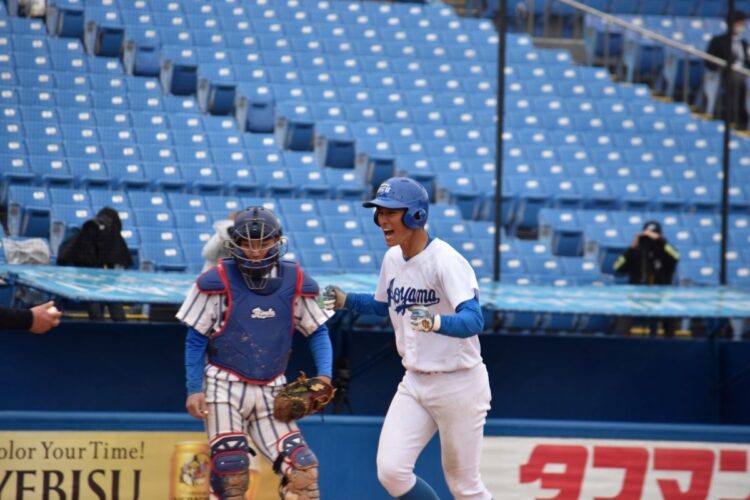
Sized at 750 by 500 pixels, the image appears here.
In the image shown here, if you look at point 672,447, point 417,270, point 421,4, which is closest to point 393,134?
point 421,4

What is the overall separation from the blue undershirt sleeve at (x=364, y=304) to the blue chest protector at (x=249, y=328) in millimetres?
331

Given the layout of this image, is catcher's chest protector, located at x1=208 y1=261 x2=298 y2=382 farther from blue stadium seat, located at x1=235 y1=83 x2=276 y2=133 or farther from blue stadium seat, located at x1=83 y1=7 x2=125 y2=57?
blue stadium seat, located at x1=235 y1=83 x2=276 y2=133

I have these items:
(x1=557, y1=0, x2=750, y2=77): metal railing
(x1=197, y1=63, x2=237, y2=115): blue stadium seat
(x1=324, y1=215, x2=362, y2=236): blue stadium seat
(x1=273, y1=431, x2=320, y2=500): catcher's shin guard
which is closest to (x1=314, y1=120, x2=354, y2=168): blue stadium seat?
(x1=197, y1=63, x2=237, y2=115): blue stadium seat

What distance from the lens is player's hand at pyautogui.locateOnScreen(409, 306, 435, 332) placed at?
6.48 metres

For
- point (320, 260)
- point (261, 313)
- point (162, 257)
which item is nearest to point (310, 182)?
point (320, 260)

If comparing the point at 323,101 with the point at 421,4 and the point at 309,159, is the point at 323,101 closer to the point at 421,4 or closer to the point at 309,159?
the point at 309,159

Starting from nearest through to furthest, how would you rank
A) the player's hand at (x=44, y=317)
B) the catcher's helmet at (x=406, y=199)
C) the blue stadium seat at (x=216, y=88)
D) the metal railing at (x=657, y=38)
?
1. the player's hand at (x=44, y=317)
2. the catcher's helmet at (x=406, y=199)
3. the blue stadium seat at (x=216, y=88)
4. the metal railing at (x=657, y=38)

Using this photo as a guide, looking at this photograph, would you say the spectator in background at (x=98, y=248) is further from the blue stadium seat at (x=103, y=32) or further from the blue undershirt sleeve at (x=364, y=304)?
the blue undershirt sleeve at (x=364, y=304)

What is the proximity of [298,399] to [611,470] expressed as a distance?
2609mm

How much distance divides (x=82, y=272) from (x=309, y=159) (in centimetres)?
404

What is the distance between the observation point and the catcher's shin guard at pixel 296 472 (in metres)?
7.03

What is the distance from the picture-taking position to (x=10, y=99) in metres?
10.9

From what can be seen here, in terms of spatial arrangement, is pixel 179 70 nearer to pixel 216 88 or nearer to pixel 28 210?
pixel 216 88

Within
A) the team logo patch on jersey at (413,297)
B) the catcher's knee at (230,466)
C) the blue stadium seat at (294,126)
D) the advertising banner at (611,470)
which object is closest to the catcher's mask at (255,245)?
the team logo patch on jersey at (413,297)
